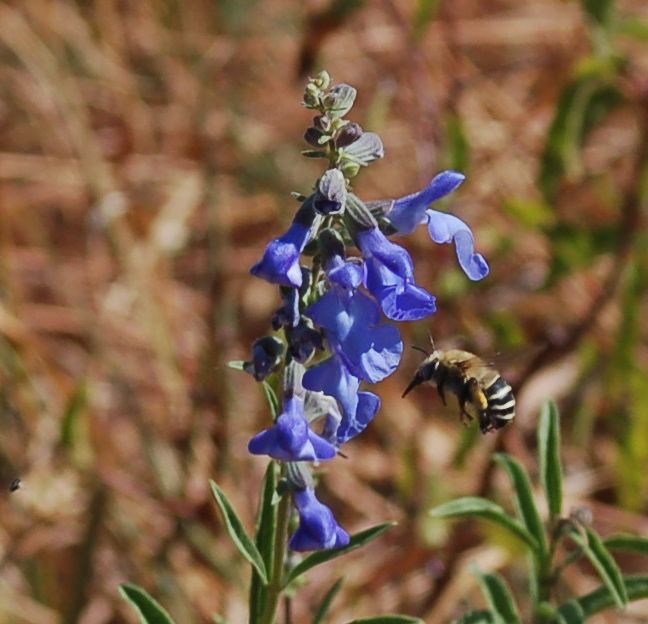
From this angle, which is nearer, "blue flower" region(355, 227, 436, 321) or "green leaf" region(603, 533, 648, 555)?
"blue flower" region(355, 227, 436, 321)

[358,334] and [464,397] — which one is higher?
[464,397]

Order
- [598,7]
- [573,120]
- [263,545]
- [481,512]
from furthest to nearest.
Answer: [573,120] → [598,7] → [481,512] → [263,545]

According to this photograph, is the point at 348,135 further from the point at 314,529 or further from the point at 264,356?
the point at 314,529

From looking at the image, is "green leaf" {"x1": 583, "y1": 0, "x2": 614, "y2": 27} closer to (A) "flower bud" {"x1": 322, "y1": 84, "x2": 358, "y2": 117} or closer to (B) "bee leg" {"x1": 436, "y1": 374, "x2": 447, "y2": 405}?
(B) "bee leg" {"x1": 436, "y1": 374, "x2": 447, "y2": 405}

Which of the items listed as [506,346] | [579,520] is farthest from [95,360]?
[579,520]

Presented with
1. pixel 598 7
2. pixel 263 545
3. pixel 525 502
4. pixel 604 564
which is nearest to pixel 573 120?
pixel 598 7

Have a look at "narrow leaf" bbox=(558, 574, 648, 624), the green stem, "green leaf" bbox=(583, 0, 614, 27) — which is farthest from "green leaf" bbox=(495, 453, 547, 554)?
"green leaf" bbox=(583, 0, 614, 27)
